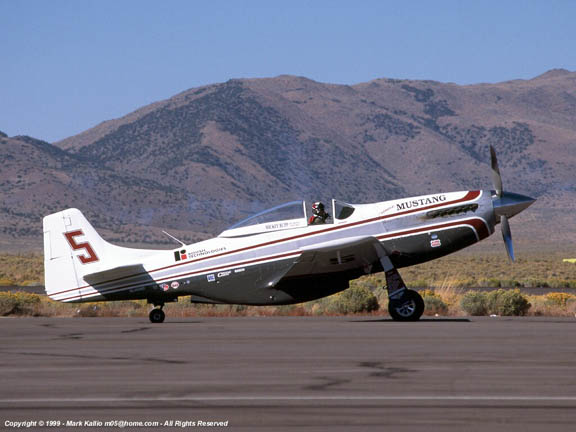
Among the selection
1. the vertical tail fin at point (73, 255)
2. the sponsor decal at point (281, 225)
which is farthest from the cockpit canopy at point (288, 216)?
the vertical tail fin at point (73, 255)

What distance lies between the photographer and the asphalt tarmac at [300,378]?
28.0ft

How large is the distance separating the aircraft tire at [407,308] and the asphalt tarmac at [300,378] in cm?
186

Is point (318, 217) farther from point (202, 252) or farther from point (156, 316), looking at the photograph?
point (156, 316)

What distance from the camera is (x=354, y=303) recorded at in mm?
25016

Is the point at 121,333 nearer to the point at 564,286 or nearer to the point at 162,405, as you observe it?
the point at 162,405

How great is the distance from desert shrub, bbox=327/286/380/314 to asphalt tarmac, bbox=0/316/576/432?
6.63 metres

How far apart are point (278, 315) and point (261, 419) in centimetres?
1629

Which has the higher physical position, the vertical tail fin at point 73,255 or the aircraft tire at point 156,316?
the vertical tail fin at point 73,255

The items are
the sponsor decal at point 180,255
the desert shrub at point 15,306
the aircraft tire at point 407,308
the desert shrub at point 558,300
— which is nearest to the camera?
the aircraft tire at point 407,308

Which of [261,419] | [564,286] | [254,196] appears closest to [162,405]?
[261,419]

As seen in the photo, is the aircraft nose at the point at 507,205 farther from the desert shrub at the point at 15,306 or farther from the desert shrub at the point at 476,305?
the desert shrub at the point at 15,306

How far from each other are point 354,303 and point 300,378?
14.1 meters

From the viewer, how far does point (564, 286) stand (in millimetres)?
44562

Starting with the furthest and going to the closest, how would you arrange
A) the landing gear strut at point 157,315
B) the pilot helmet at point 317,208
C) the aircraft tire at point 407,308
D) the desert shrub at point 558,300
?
the desert shrub at point 558,300 < the landing gear strut at point 157,315 < the aircraft tire at point 407,308 < the pilot helmet at point 317,208
